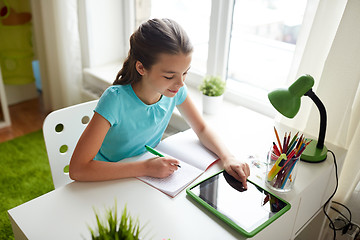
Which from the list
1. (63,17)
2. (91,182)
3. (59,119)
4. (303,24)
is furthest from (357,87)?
(63,17)

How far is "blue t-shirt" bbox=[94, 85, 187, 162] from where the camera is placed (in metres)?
1.14

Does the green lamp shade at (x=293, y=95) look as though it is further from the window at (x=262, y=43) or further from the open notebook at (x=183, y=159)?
the window at (x=262, y=43)

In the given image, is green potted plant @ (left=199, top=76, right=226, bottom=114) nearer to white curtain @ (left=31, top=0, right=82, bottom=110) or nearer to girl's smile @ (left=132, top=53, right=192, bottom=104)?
girl's smile @ (left=132, top=53, right=192, bottom=104)

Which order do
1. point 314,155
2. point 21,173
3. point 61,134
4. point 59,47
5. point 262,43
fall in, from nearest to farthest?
point 314,155, point 61,134, point 262,43, point 21,173, point 59,47

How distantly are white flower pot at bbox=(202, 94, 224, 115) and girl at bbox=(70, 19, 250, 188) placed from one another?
376 millimetres

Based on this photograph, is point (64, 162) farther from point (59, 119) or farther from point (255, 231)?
point (255, 231)

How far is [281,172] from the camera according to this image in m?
1.03

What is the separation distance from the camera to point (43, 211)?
92 cm

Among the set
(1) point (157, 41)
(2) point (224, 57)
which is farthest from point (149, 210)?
(2) point (224, 57)

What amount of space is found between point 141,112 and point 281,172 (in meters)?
0.52

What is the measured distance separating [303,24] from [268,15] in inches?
17.8

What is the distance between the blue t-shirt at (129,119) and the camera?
1.14 m

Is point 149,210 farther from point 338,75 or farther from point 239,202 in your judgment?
point 338,75

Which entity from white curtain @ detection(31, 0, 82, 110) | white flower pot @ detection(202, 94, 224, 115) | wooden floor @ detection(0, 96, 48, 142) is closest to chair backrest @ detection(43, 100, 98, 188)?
white flower pot @ detection(202, 94, 224, 115)
